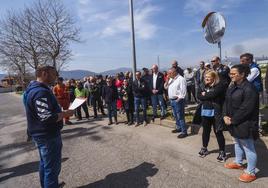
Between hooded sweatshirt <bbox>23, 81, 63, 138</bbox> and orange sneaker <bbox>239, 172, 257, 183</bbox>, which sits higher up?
hooded sweatshirt <bbox>23, 81, 63, 138</bbox>

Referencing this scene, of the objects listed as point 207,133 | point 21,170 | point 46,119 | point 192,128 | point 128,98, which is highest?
point 46,119

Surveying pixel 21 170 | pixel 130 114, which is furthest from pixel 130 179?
pixel 130 114

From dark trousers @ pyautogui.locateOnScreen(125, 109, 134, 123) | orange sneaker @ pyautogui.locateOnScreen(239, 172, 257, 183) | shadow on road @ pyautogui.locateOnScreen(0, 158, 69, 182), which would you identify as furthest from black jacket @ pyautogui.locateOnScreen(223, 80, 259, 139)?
dark trousers @ pyautogui.locateOnScreen(125, 109, 134, 123)

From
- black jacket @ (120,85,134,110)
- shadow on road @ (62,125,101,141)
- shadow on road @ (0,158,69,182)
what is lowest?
shadow on road @ (0,158,69,182)

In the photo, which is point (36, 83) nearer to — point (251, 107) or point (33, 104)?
point (33, 104)

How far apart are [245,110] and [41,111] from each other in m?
3.11

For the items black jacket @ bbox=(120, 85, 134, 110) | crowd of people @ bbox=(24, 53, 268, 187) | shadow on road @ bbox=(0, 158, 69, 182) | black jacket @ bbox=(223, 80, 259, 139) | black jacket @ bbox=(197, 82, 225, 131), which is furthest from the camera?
black jacket @ bbox=(120, 85, 134, 110)

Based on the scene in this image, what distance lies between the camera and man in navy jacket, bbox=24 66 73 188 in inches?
158

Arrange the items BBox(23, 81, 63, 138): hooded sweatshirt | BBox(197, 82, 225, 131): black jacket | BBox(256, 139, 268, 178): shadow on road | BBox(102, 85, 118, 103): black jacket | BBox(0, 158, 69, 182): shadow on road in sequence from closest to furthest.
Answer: BBox(23, 81, 63, 138): hooded sweatshirt → BBox(256, 139, 268, 178): shadow on road → BBox(197, 82, 225, 131): black jacket → BBox(0, 158, 69, 182): shadow on road → BBox(102, 85, 118, 103): black jacket

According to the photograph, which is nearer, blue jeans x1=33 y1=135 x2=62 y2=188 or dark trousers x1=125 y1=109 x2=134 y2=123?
blue jeans x1=33 y1=135 x2=62 y2=188

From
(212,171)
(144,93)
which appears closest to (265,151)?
(212,171)

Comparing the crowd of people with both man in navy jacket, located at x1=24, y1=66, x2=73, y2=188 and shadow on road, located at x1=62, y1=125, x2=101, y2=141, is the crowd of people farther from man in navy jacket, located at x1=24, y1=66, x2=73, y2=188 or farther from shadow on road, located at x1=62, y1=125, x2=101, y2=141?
shadow on road, located at x1=62, y1=125, x2=101, y2=141

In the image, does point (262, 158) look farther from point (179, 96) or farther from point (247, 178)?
point (179, 96)

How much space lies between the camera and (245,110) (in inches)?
175
